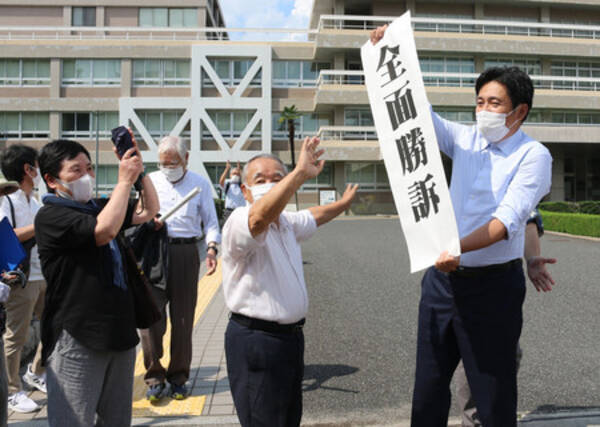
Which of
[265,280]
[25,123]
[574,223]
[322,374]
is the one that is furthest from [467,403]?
[25,123]

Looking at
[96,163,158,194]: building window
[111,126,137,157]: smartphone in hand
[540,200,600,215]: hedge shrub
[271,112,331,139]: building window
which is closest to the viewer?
[111,126,137,157]: smartphone in hand

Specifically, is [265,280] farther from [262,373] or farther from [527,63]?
[527,63]

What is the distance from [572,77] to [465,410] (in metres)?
39.5

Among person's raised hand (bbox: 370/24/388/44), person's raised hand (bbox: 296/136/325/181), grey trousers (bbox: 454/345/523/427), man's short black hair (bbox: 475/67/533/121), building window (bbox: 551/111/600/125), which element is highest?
building window (bbox: 551/111/600/125)

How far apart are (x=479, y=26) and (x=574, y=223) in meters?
24.2

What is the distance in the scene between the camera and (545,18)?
37.7 metres

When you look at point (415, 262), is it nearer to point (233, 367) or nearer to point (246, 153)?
point (233, 367)

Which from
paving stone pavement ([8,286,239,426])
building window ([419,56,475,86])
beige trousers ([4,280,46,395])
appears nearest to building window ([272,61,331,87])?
building window ([419,56,475,86])

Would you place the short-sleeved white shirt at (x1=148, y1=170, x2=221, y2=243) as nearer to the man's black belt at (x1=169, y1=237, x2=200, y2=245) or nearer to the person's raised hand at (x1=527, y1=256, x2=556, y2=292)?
the man's black belt at (x1=169, y1=237, x2=200, y2=245)

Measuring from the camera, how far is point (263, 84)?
3525 centimetres

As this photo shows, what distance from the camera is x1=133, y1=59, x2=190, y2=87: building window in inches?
1410

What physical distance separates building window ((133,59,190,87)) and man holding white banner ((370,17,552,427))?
3597 centimetres

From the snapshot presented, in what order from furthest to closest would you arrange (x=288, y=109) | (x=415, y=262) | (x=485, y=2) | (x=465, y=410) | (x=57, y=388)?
(x=485, y=2) < (x=288, y=109) < (x=465, y=410) < (x=57, y=388) < (x=415, y=262)

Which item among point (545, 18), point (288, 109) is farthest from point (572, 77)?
point (288, 109)
